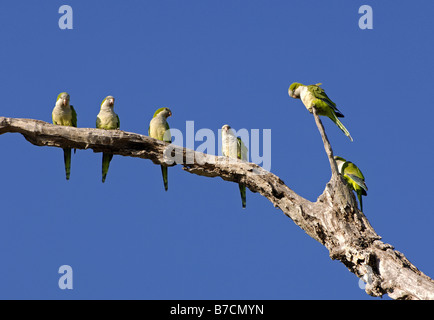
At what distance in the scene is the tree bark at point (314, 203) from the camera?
30.5 ft

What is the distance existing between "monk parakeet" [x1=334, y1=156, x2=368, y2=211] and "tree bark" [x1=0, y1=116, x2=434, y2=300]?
42.1 inches

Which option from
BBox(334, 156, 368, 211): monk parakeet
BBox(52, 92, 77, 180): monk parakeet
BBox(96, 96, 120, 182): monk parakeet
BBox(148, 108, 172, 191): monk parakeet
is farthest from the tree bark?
BBox(148, 108, 172, 191): monk parakeet

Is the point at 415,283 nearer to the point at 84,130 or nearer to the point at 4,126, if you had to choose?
the point at 84,130

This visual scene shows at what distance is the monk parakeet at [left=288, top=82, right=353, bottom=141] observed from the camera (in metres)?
10.1

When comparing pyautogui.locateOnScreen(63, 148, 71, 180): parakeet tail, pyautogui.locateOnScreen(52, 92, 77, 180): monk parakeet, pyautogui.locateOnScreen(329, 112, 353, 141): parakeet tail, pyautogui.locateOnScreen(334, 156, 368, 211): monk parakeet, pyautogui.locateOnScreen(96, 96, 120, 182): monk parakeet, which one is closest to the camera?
pyautogui.locateOnScreen(329, 112, 353, 141): parakeet tail

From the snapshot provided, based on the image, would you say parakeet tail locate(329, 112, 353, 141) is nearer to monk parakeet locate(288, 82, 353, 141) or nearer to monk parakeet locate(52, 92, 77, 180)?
monk parakeet locate(288, 82, 353, 141)

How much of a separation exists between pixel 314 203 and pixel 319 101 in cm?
177

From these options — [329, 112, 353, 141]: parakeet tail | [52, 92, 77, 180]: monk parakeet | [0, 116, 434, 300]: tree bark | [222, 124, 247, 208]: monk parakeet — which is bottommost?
[0, 116, 434, 300]: tree bark

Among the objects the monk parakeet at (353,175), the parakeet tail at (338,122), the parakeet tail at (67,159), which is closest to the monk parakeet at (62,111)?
the parakeet tail at (67,159)

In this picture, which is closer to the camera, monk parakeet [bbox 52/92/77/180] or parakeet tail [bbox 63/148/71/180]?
parakeet tail [bbox 63/148/71/180]

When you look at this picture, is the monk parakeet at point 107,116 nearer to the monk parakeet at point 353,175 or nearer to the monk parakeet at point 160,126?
the monk parakeet at point 160,126

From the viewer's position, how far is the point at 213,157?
10.5 metres

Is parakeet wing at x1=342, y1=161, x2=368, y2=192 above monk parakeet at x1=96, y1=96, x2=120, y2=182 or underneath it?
underneath
